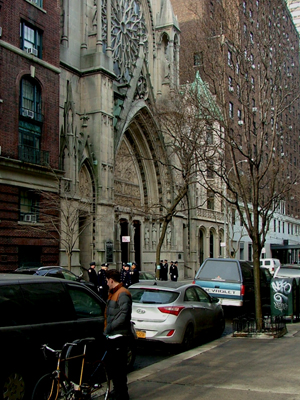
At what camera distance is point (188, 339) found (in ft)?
35.6

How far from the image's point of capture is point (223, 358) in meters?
9.35

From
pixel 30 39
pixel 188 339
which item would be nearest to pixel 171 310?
pixel 188 339

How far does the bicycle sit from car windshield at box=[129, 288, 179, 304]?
4.61 metres

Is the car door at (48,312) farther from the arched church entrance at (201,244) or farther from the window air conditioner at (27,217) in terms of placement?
the arched church entrance at (201,244)

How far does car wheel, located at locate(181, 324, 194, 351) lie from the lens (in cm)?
1066

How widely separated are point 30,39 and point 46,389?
73.6 ft

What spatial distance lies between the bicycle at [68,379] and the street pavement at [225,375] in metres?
1.17

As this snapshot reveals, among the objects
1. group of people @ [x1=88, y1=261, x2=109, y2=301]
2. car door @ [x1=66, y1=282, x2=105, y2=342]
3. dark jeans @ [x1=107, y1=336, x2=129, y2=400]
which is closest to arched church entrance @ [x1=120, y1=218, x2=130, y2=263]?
group of people @ [x1=88, y1=261, x2=109, y2=301]

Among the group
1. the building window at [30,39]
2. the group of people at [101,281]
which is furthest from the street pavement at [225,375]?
the building window at [30,39]

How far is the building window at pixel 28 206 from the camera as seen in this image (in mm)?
23344

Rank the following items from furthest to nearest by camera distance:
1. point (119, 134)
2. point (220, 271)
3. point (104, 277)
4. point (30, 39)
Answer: point (119, 134) < point (30, 39) < point (104, 277) < point (220, 271)

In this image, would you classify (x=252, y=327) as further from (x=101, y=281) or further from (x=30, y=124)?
(x=30, y=124)

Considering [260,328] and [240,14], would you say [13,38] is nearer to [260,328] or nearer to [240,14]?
[240,14]

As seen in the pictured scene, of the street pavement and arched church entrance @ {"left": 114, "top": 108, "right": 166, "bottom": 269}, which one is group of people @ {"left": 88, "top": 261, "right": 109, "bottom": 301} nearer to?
the street pavement
